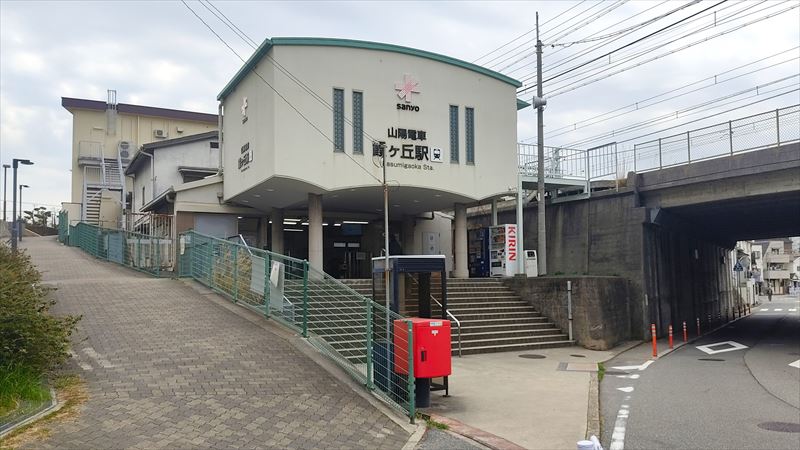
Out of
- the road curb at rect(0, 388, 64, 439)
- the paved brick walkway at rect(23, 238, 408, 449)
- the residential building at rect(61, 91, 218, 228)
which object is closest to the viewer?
the road curb at rect(0, 388, 64, 439)

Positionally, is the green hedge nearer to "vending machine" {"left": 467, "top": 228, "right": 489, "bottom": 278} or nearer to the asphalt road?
the asphalt road

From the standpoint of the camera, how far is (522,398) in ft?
33.0

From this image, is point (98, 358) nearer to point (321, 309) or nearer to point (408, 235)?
point (321, 309)

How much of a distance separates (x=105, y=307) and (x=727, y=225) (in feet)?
88.1

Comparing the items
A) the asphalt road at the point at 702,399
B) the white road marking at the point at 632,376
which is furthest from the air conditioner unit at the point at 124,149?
the white road marking at the point at 632,376

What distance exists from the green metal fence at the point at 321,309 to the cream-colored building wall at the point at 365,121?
490cm

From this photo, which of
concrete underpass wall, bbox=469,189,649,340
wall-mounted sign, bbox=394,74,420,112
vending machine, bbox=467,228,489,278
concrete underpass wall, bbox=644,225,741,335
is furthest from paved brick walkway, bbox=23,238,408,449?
concrete underpass wall, bbox=644,225,741,335

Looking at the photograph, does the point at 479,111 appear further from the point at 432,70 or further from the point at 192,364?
the point at 192,364

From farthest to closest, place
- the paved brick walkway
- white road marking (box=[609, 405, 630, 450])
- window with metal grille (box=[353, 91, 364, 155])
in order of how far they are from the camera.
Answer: window with metal grille (box=[353, 91, 364, 155])
white road marking (box=[609, 405, 630, 450])
the paved brick walkway

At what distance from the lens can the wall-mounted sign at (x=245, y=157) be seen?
20.7 meters

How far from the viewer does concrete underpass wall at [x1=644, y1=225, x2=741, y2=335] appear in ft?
69.7

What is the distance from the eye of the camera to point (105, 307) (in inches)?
467

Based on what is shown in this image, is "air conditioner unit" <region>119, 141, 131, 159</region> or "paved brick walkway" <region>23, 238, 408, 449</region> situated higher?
"air conditioner unit" <region>119, 141, 131, 159</region>

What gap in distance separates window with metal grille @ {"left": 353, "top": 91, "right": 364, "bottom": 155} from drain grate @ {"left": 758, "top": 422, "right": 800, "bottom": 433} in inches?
559
